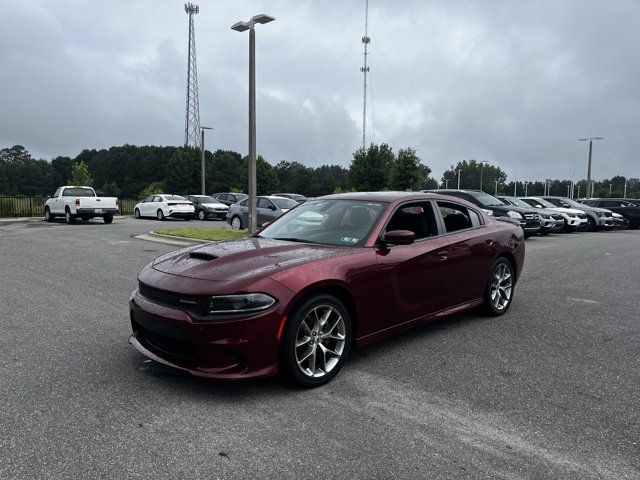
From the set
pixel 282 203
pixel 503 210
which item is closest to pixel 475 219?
pixel 503 210

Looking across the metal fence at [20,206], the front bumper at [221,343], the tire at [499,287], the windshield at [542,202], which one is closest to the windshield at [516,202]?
the windshield at [542,202]

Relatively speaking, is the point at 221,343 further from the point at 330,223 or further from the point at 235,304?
the point at 330,223

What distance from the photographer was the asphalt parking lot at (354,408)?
2.87 m

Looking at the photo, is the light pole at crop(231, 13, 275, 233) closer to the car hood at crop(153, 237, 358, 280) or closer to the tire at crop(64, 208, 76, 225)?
the car hood at crop(153, 237, 358, 280)

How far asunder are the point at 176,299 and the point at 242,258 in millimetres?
614

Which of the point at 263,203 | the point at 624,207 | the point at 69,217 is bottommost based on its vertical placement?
the point at 69,217

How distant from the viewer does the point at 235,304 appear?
3.62m

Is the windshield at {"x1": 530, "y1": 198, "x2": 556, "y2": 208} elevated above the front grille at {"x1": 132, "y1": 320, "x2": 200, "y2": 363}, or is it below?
above

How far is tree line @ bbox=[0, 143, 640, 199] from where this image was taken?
186 feet

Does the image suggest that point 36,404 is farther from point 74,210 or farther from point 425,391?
point 74,210

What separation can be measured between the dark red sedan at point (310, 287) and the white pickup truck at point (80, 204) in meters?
20.0

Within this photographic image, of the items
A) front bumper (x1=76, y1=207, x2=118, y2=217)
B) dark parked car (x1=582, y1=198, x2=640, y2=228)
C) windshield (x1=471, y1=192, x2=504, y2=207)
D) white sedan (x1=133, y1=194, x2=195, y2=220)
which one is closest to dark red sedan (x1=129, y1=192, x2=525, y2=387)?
windshield (x1=471, y1=192, x2=504, y2=207)

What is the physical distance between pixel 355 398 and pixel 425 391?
558 mm

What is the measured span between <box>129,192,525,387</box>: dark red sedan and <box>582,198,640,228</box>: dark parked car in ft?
86.0
